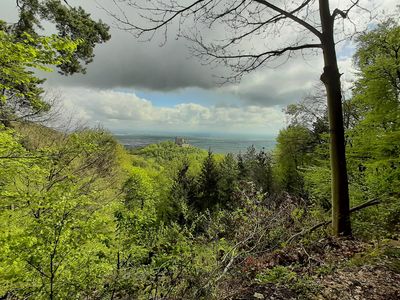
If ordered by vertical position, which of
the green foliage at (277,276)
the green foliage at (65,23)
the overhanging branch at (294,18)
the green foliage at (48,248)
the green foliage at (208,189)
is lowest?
the green foliage at (208,189)

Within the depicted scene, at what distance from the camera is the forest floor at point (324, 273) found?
10.3 feet

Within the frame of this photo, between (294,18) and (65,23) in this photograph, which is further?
(65,23)

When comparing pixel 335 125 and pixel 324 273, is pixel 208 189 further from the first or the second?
pixel 324 273

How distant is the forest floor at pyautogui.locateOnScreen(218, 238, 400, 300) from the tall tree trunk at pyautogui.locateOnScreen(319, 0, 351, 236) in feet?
1.51

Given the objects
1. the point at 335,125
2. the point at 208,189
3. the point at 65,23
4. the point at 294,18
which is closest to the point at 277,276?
the point at 335,125

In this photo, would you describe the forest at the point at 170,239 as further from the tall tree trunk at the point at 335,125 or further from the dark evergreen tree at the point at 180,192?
the dark evergreen tree at the point at 180,192

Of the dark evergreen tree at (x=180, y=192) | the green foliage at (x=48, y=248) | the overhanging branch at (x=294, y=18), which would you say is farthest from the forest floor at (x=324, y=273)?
the dark evergreen tree at (x=180, y=192)

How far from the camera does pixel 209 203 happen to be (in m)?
30.6

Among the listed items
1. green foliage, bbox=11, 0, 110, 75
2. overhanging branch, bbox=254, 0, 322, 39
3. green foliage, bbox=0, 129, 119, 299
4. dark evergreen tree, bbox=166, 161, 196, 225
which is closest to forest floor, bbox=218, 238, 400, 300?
green foliage, bbox=0, 129, 119, 299

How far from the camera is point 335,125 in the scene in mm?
4879

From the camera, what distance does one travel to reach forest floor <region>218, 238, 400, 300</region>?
10.3 ft

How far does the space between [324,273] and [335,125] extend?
8.26 feet

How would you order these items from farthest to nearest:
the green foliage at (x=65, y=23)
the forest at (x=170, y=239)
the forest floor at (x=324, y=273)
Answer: the green foliage at (x=65, y=23)
the forest at (x=170, y=239)
the forest floor at (x=324, y=273)

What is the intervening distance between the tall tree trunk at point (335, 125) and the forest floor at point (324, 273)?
46cm
